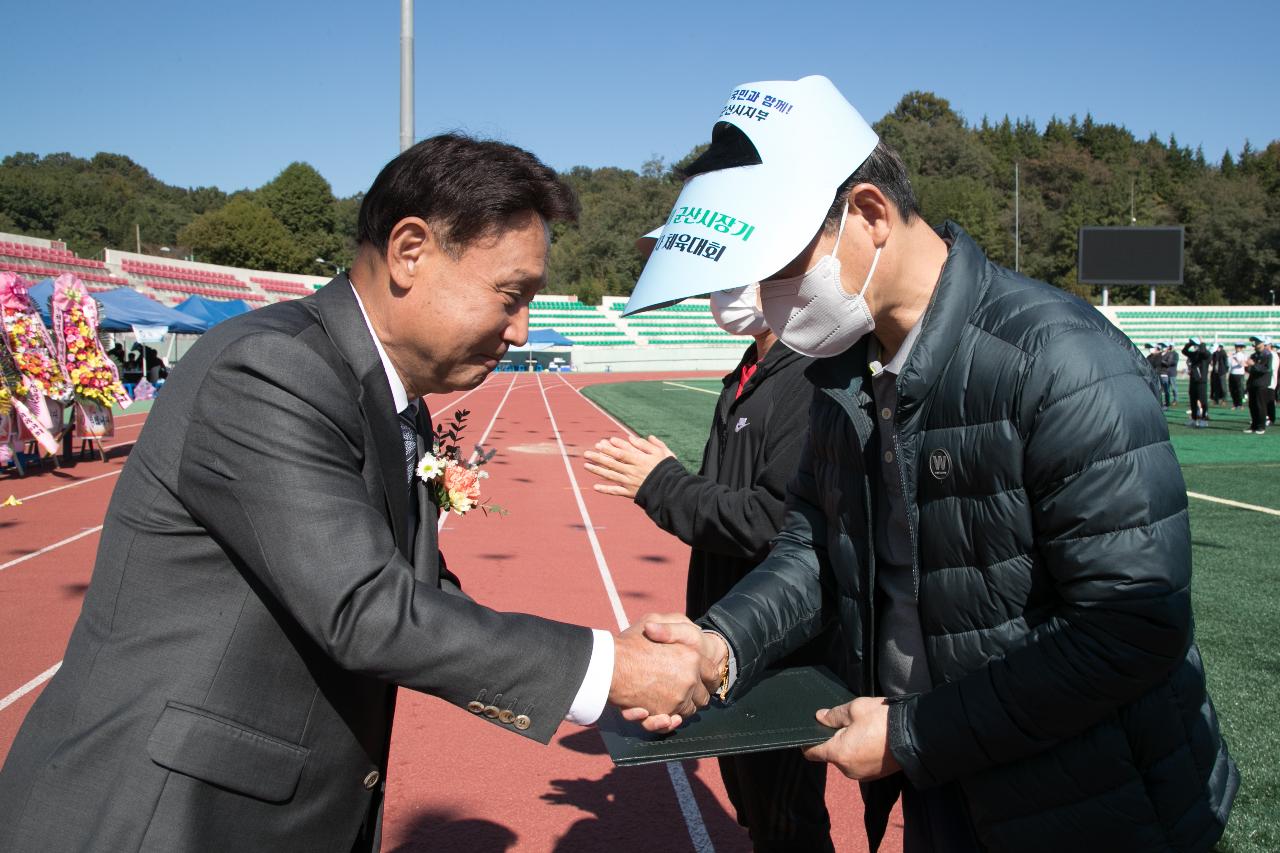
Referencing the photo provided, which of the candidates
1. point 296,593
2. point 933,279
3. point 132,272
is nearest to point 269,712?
point 296,593

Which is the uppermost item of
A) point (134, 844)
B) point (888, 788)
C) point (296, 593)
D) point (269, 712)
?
point (296, 593)

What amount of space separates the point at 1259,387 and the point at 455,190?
21246 millimetres

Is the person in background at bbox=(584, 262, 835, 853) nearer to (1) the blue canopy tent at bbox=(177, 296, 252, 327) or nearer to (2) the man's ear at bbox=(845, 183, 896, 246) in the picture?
(2) the man's ear at bbox=(845, 183, 896, 246)

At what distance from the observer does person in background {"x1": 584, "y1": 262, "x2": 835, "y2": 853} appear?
2932 millimetres

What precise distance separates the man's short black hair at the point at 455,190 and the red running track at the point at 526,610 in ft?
9.16

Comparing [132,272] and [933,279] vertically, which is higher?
[132,272]

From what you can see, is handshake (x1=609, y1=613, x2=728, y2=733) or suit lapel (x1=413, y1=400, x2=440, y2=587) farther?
suit lapel (x1=413, y1=400, x2=440, y2=587)

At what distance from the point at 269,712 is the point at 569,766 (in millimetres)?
3139

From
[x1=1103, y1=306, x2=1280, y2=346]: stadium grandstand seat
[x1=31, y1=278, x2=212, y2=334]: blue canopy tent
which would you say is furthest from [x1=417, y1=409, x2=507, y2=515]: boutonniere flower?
[x1=1103, y1=306, x2=1280, y2=346]: stadium grandstand seat

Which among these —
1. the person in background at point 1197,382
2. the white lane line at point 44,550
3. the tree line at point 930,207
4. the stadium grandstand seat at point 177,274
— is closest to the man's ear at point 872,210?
the white lane line at point 44,550

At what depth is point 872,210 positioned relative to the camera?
1.88 metres

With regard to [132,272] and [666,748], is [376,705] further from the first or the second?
[132,272]

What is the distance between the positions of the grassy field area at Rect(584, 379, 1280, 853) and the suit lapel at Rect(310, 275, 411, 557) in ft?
11.3

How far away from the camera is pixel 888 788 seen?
217 centimetres
